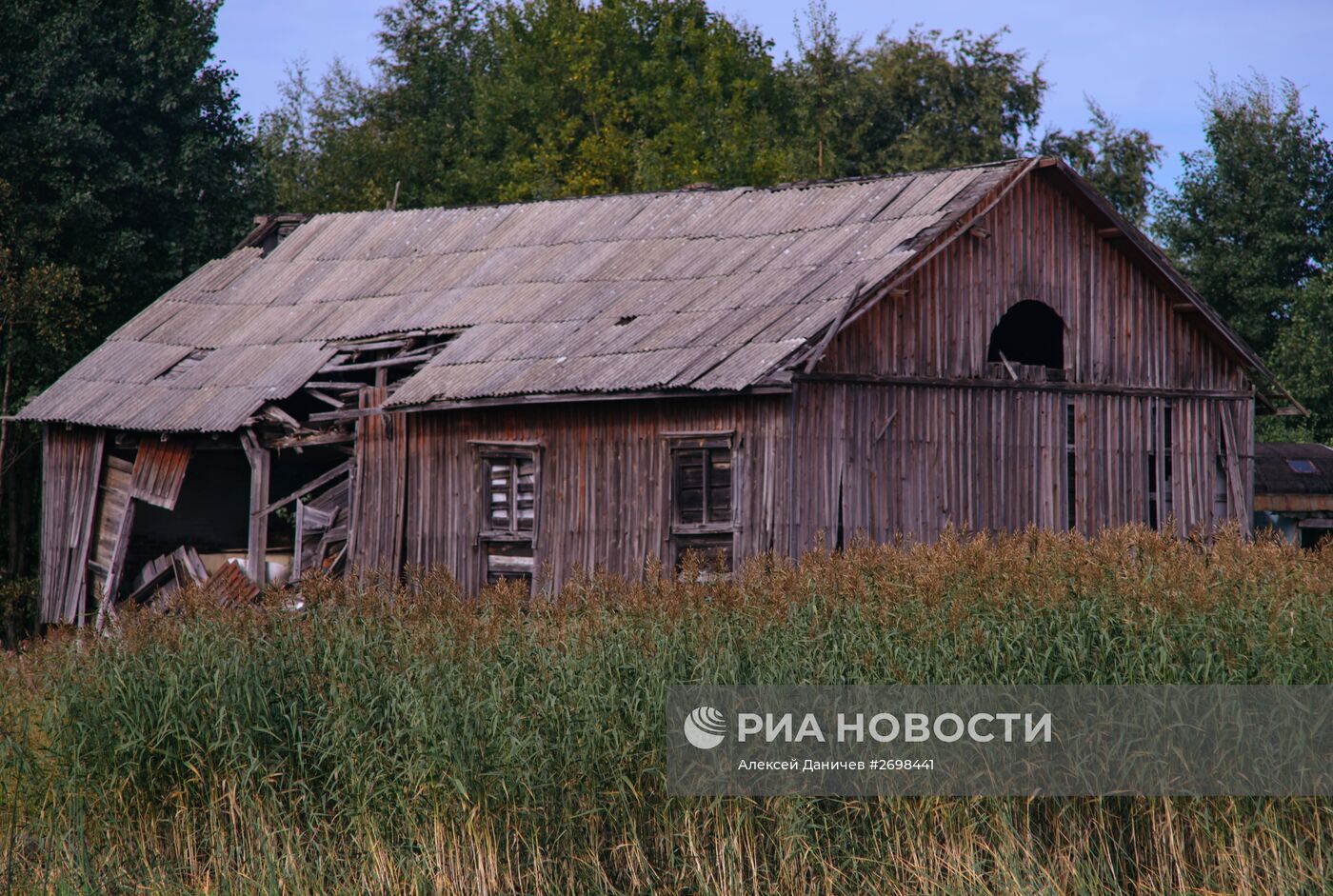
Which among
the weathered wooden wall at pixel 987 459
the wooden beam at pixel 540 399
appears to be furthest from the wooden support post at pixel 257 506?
the weathered wooden wall at pixel 987 459

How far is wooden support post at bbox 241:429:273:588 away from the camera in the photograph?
18.8 m

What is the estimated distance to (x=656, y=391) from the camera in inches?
606

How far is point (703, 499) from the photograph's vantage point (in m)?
15.8

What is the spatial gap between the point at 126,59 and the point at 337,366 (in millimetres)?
9775

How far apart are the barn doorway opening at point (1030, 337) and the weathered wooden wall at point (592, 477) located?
4.33 meters

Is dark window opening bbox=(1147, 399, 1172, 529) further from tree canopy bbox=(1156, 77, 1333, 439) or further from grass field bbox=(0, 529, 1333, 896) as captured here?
tree canopy bbox=(1156, 77, 1333, 439)

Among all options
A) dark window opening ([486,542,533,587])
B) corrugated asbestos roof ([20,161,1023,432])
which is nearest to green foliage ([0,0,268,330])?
corrugated asbestos roof ([20,161,1023,432])

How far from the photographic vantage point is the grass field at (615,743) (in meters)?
8.53

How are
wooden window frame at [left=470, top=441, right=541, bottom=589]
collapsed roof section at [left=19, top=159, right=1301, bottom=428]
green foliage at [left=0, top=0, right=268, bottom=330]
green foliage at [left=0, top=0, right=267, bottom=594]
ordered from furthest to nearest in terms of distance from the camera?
green foliage at [left=0, top=0, right=268, bottom=330] → green foliage at [left=0, top=0, right=267, bottom=594] → wooden window frame at [left=470, top=441, right=541, bottom=589] → collapsed roof section at [left=19, top=159, right=1301, bottom=428]

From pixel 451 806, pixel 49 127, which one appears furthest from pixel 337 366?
pixel 451 806

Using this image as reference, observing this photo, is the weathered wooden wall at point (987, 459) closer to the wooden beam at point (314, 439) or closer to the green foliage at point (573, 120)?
the wooden beam at point (314, 439)

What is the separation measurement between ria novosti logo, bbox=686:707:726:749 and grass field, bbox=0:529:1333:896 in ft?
0.86

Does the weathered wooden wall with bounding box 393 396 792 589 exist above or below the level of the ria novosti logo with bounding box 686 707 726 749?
above

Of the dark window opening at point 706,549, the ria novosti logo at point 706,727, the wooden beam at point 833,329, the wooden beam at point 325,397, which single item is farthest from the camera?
the wooden beam at point 325,397
